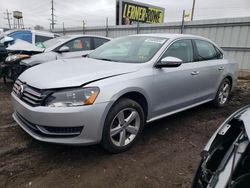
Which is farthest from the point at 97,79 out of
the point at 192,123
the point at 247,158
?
the point at 192,123

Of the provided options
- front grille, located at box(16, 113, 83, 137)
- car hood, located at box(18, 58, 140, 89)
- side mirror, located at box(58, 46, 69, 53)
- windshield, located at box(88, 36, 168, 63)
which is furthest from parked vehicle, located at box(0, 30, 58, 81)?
front grille, located at box(16, 113, 83, 137)

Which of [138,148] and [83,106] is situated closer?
[83,106]

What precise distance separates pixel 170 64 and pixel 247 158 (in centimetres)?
191

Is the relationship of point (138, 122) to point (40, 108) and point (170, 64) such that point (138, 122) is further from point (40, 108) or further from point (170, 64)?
point (40, 108)

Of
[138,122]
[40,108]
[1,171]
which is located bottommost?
[1,171]

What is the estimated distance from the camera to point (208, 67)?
14.1ft

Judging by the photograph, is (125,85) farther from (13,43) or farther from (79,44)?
(13,43)

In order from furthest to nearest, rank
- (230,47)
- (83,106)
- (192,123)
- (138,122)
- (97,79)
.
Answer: (230,47) < (192,123) < (138,122) < (97,79) < (83,106)

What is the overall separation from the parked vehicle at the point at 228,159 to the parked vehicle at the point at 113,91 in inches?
52.0

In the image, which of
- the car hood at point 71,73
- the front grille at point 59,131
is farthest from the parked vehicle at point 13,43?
the front grille at point 59,131

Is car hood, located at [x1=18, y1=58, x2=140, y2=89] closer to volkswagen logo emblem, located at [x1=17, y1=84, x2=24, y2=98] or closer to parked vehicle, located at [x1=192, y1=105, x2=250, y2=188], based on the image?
volkswagen logo emblem, located at [x1=17, y1=84, x2=24, y2=98]

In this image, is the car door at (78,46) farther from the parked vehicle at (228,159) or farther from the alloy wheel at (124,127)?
the parked vehicle at (228,159)

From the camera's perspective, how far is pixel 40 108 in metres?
2.54

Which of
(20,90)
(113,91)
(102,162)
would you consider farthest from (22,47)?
(102,162)
